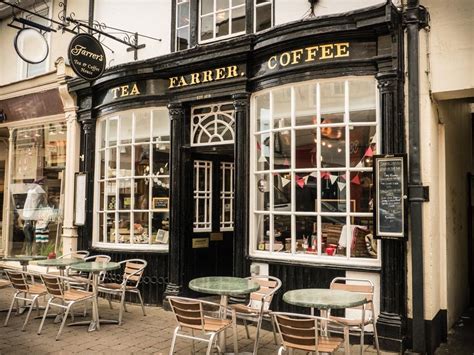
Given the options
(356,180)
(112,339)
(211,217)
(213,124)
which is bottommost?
(112,339)

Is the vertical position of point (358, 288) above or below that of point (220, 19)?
below

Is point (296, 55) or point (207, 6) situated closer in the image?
point (296, 55)

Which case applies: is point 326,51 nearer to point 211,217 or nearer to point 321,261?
point 321,261

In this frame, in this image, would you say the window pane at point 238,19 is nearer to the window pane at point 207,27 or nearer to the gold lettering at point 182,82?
the window pane at point 207,27

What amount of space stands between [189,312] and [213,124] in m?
3.94

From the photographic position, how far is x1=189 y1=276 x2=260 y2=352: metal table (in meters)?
5.22

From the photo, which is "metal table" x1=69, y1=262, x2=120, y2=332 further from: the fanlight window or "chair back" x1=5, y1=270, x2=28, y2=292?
the fanlight window

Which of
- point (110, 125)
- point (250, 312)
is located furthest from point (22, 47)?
point (250, 312)

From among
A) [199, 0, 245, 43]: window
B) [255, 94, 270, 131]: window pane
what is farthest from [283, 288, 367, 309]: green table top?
[199, 0, 245, 43]: window

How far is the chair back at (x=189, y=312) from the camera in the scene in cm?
492

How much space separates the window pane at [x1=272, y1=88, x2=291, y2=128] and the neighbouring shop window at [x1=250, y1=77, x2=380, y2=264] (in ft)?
0.05

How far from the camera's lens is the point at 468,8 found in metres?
5.94

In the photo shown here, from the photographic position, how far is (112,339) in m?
6.37

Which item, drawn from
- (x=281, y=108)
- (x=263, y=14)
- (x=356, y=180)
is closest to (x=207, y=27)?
(x=263, y=14)
